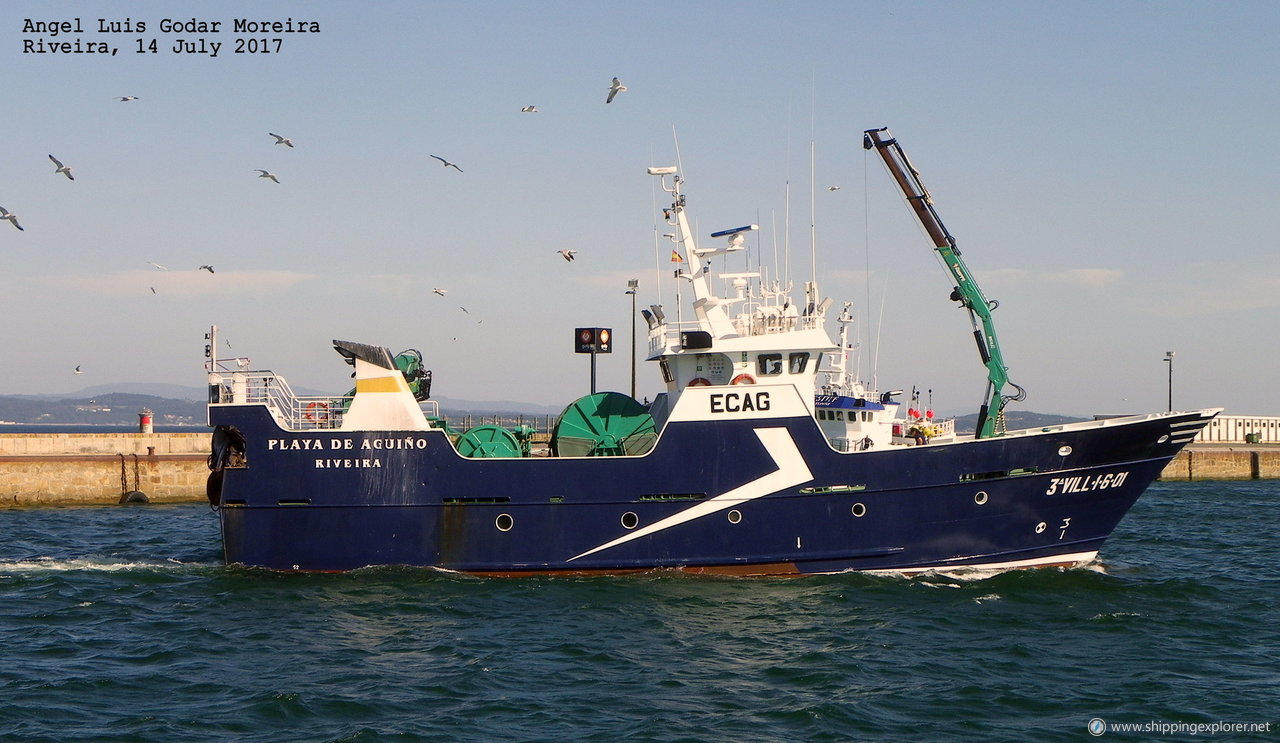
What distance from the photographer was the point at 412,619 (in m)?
15.5

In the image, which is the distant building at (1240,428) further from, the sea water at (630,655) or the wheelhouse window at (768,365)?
the wheelhouse window at (768,365)

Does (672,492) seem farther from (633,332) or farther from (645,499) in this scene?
(633,332)

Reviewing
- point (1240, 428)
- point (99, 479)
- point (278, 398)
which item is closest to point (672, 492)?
point (278, 398)

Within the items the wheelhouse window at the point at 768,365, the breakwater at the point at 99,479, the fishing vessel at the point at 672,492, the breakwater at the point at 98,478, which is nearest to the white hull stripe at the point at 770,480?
the fishing vessel at the point at 672,492

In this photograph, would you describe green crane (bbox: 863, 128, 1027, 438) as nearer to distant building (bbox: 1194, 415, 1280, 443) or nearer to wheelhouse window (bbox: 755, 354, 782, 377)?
wheelhouse window (bbox: 755, 354, 782, 377)

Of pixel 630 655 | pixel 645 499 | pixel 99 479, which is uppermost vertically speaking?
pixel 645 499

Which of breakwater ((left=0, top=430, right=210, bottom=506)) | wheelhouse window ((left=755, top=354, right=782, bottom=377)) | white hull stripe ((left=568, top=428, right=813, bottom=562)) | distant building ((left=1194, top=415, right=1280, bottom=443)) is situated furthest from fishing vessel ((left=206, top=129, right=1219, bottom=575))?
distant building ((left=1194, top=415, right=1280, bottom=443))

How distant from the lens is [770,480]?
1767 centimetres

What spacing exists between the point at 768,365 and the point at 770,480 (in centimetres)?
257

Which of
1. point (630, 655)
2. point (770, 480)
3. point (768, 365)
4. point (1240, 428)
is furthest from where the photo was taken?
point (1240, 428)

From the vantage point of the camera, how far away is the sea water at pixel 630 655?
11359 millimetres

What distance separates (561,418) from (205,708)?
28.5ft

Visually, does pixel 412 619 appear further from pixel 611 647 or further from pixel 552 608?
pixel 611 647

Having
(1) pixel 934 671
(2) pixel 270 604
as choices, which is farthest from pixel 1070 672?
(2) pixel 270 604
